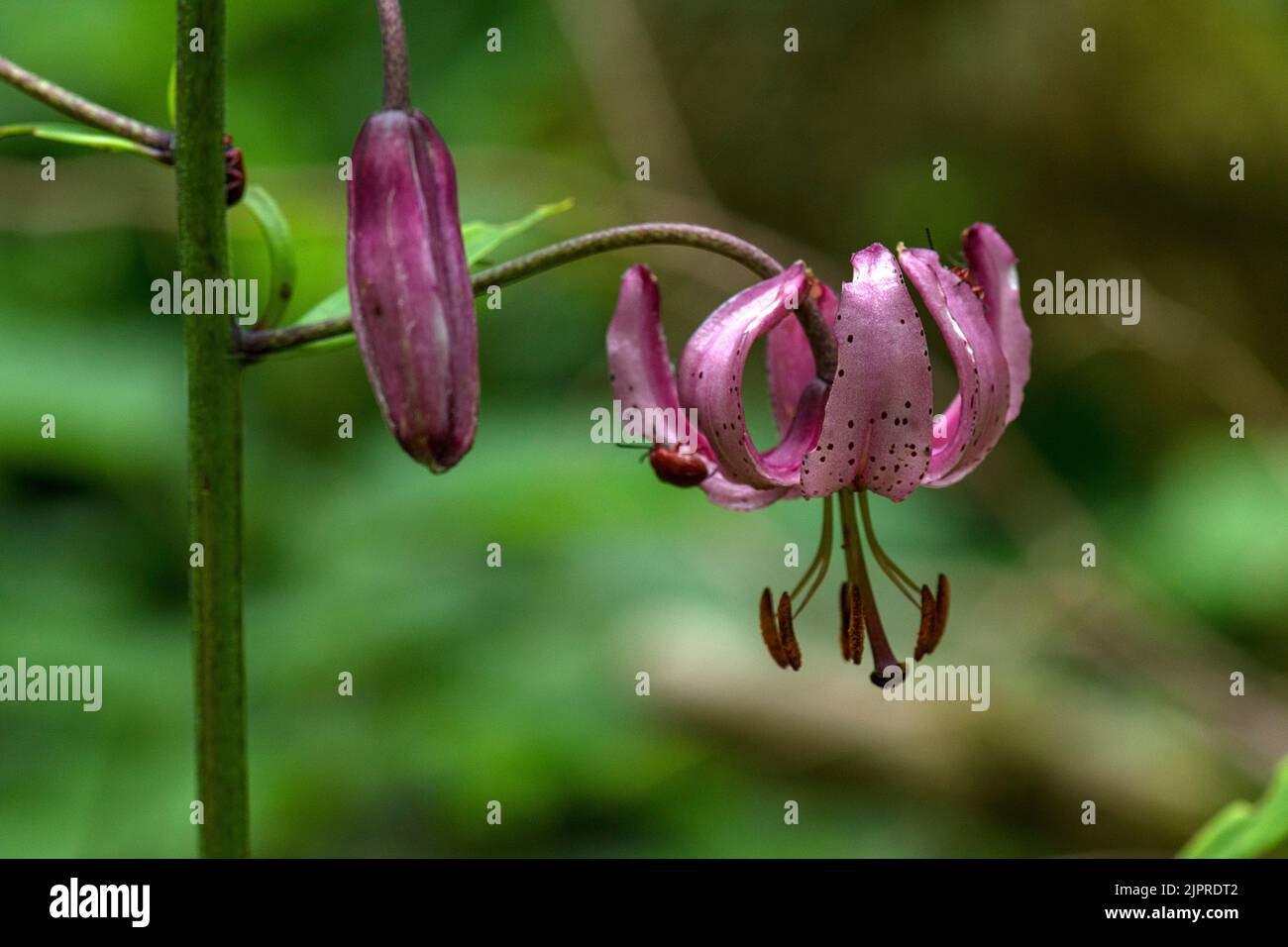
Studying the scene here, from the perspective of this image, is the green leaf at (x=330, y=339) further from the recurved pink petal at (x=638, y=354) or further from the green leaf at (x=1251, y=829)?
the green leaf at (x=1251, y=829)

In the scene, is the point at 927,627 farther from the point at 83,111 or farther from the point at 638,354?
the point at 83,111

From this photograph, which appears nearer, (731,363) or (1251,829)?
(731,363)

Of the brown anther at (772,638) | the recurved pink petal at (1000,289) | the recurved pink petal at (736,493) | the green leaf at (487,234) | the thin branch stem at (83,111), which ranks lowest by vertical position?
the brown anther at (772,638)

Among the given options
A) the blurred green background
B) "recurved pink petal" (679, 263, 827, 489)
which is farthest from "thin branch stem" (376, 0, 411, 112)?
the blurred green background

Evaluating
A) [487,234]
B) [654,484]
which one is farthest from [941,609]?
[654,484]

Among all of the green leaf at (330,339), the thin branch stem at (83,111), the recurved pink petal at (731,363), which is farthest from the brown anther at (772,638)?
the thin branch stem at (83,111)
